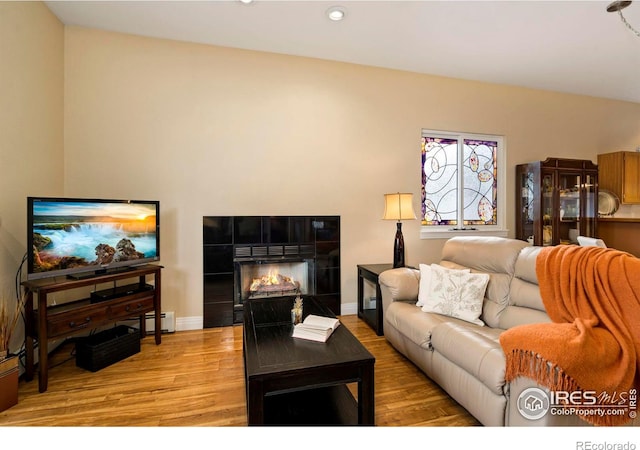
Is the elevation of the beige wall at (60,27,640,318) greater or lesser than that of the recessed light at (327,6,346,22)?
lesser

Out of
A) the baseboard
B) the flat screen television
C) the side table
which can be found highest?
the flat screen television

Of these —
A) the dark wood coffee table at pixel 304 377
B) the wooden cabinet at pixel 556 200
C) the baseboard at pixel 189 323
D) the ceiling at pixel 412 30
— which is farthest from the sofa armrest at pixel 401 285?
the wooden cabinet at pixel 556 200

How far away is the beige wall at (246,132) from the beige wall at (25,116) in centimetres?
17

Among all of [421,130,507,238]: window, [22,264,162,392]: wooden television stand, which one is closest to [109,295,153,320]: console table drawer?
[22,264,162,392]: wooden television stand

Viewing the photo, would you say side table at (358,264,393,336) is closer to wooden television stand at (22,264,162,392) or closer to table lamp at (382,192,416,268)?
table lamp at (382,192,416,268)

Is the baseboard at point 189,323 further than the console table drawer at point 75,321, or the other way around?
the baseboard at point 189,323

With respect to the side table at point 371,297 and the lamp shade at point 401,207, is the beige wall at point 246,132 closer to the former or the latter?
the side table at point 371,297

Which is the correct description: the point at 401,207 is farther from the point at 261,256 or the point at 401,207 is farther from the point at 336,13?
the point at 336,13

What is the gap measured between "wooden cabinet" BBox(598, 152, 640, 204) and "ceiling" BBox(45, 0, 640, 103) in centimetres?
117

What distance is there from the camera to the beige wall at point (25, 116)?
2.02 meters

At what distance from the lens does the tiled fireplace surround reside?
303 centimetres

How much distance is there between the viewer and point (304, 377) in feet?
4.64

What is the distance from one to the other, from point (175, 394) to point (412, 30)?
3.56 meters

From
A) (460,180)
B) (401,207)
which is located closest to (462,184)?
(460,180)
